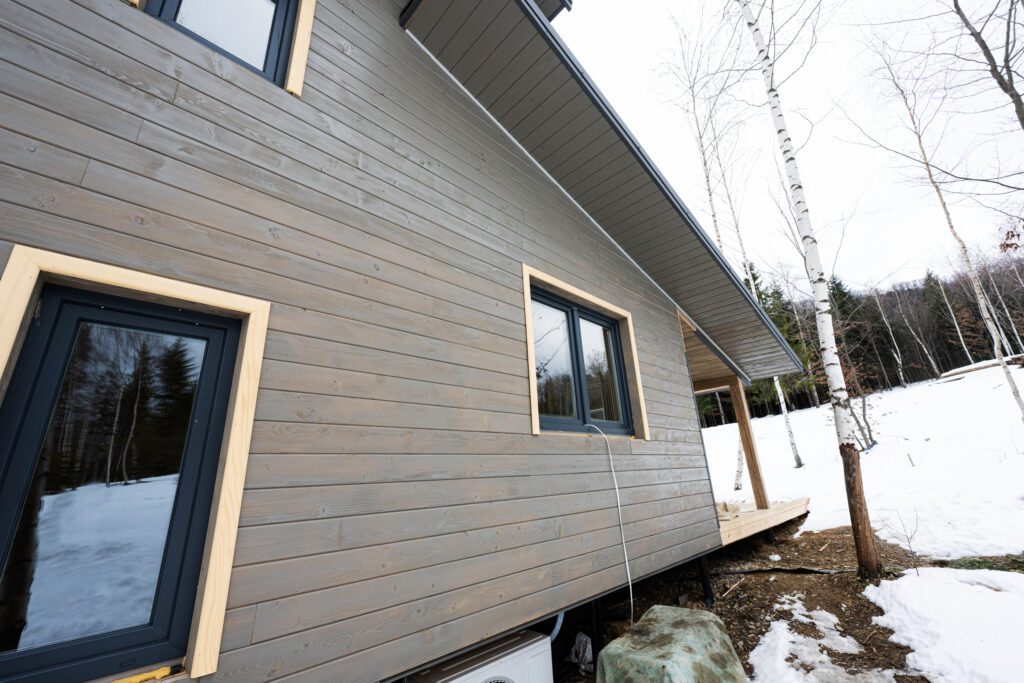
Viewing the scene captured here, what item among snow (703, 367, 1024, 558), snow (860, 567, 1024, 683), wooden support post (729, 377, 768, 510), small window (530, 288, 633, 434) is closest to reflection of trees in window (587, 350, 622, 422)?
small window (530, 288, 633, 434)

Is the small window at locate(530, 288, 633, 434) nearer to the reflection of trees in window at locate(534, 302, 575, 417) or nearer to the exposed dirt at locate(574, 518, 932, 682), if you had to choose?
the reflection of trees in window at locate(534, 302, 575, 417)

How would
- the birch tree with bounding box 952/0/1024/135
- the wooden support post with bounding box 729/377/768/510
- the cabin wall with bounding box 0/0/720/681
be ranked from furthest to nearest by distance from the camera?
the wooden support post with bounding box 729/377/768/510 → the birch tree with bounding box 952/0/1024/135 → the cabin wall with bounding box 0/0/720/681

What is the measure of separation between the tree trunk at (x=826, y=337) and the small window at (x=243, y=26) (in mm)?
5300

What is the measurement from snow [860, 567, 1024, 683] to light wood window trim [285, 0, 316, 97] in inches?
209

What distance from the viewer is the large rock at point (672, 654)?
7.39 ft

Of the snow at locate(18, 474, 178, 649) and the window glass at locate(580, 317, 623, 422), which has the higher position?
the window glass at locate(580, 317, 623, 422)

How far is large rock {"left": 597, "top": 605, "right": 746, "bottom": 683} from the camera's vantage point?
2252mm

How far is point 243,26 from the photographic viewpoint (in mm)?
2307

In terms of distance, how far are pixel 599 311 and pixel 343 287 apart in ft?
8.88

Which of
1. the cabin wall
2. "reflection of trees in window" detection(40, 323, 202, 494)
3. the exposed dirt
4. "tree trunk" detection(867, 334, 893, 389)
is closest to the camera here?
"reflection of trees in window" detection(40, 323, 202, 494)

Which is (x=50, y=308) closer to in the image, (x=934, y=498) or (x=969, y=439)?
(x=934, y=498)

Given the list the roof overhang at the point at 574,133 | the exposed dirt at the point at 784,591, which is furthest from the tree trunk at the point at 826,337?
the roof overhang at the point at 574,133

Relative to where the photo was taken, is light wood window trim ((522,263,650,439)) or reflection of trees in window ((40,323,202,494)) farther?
light wood window trim ((522,263,650,439))

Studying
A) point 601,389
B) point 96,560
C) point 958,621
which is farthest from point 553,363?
point 958,621
